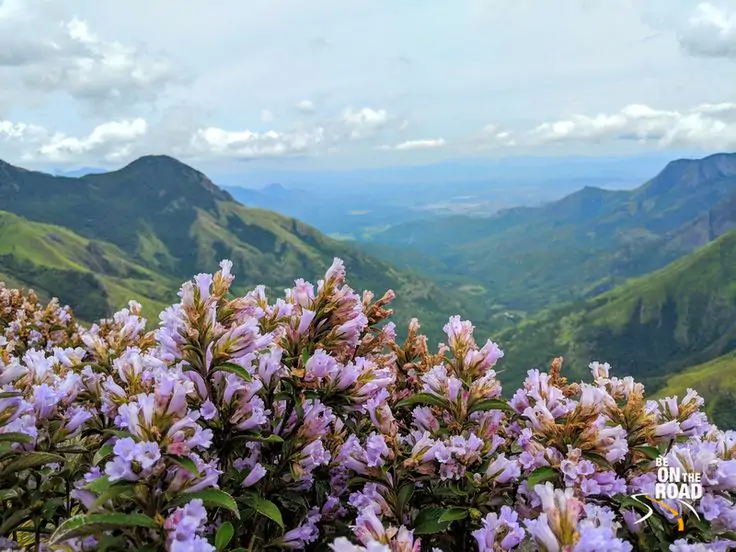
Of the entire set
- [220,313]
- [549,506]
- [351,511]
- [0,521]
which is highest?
[220,313]

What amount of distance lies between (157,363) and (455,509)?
8.66 ft

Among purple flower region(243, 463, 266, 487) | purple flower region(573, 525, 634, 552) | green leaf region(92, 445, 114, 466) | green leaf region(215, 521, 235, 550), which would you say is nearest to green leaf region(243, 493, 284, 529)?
purple flower region(243, 463, 266, 487)

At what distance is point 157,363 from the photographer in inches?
181

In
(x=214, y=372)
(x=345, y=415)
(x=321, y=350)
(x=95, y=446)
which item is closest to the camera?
(x=214, y=372)

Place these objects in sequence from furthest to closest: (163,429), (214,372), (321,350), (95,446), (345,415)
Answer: (345,415) → (95,446) → (321,350) → (214,372) → (163,429)

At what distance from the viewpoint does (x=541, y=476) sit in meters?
3.90

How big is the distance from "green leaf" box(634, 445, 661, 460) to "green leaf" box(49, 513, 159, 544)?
367 centimetres

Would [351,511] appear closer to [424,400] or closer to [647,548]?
[424,400]

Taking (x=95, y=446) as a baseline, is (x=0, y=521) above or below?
below

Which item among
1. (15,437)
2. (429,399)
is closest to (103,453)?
(15,437)

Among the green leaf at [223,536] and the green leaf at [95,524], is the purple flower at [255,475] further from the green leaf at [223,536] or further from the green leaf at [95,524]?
the green leaf at [95,524]

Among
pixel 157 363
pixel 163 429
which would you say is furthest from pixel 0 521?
pixel 163 429

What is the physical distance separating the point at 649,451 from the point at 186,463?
3548mm

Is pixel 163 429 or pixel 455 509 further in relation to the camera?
pixel 455 509
